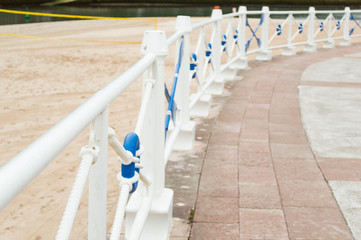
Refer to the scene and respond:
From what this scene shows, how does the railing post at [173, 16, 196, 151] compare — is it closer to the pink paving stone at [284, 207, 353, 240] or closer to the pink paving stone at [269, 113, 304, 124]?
the pink paving stone at [269, 113, 304, 124]

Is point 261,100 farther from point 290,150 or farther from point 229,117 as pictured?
point 290,150

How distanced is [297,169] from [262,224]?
113 cm

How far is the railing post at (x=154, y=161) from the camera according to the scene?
305 cm

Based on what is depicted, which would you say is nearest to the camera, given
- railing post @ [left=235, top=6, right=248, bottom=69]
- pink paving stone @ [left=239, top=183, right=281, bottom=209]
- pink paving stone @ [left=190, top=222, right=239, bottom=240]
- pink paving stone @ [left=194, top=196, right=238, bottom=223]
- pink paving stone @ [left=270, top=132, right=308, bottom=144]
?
pink paving stone @ [left=190, top=222, right=239, bottom=240]

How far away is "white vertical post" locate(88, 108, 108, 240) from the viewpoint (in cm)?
182

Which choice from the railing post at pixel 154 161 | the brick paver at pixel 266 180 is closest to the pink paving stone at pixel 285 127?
the brick paver at pixel 266 180

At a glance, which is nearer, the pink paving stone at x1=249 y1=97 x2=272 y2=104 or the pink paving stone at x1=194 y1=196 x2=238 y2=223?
the pink paving stone at x1=194 y1=196 x2=238 y2=223

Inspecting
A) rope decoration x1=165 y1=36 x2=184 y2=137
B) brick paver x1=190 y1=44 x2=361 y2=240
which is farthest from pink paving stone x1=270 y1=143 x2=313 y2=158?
rope decoration x1=165 y1=36 x2=184 y2=137

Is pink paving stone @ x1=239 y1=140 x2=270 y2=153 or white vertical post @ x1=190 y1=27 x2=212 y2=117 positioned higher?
white vertical post @ x1=190 y1=27 x2=212 y2=117

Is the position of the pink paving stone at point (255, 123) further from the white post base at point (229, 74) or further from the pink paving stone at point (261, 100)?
the white post base at point (229, 74)

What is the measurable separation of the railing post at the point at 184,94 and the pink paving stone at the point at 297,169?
2.68 ft

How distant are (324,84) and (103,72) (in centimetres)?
543

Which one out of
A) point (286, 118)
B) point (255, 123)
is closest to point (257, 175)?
point (255, 123)

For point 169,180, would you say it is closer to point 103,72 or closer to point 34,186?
point 34,186
